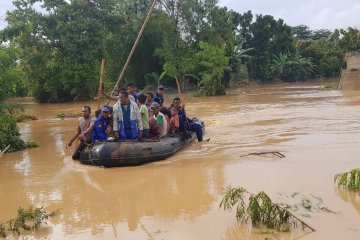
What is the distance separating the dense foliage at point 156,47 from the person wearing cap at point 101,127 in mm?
15606

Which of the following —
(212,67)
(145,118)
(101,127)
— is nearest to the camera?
(101,127)

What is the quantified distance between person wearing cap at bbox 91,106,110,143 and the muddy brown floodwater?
676 mm

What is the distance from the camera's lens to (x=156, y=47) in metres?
39.1

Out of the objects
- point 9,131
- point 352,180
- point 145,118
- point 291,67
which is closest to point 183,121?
point 145,118

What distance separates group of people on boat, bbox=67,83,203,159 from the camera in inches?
352

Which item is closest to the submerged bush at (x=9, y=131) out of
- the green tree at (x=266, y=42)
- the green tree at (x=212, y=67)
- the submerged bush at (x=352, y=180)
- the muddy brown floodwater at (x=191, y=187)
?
the muddy brown floodwater at (x=191, y=187)

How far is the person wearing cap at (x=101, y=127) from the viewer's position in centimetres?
925

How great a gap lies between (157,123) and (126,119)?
4.03 feet

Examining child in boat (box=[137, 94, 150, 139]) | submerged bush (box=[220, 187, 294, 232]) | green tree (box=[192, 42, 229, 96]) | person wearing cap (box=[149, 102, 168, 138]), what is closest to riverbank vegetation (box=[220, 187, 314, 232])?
submerged bush (box=[220, 187, 294, 232])

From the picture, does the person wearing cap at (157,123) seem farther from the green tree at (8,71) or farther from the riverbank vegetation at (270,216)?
the riverbank vegetation at (270,216)

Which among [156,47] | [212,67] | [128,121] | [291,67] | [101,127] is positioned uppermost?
[156,47]

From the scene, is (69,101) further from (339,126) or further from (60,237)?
(60,237)

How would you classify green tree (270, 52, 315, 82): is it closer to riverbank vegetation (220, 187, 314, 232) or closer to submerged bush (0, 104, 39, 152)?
submerged bush (0, 104, 39, 152)

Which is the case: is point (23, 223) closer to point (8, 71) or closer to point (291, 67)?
point (8, 71)
